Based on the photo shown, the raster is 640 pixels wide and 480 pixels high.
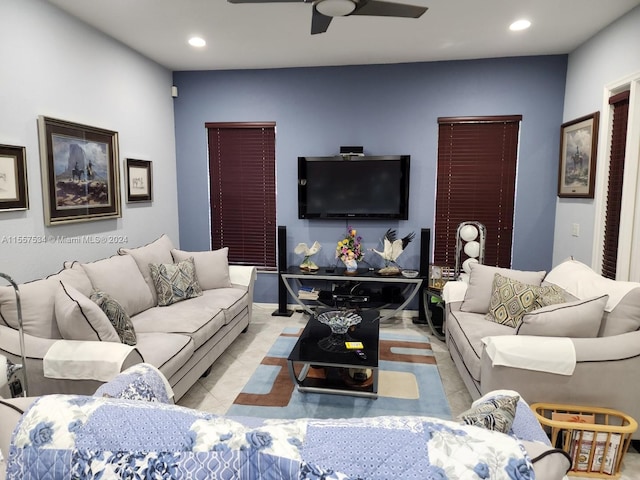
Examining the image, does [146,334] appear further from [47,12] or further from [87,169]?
[47,12]

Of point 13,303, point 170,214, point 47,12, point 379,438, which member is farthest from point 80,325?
point 170,214

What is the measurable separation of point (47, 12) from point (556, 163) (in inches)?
185

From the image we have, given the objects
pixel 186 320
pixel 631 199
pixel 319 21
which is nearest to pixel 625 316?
pixel 631 199

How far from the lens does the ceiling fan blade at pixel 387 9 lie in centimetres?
235

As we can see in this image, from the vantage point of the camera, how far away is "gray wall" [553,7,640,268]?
9.91 ft

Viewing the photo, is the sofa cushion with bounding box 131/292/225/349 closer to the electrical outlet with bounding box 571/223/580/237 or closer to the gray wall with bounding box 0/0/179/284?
the gray wall with bounding box 0/0/179/284

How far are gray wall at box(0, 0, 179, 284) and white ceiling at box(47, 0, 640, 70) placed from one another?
0.71ft

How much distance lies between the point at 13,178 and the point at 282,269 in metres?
2.56

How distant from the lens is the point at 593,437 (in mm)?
1995

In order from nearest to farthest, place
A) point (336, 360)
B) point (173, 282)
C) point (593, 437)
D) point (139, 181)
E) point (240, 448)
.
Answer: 1. point (240, 448)
2. point (593, 437)
3. point (336, 360)
4. point (173, 282)
5. point (139, 181)

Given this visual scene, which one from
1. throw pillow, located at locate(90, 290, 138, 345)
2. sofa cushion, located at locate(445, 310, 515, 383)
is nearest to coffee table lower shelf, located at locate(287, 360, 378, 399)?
sofa cushion, located at locate(445, 310, 515, 383)

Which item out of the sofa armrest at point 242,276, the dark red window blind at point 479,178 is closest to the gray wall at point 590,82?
the dark red window blind at point 479,178

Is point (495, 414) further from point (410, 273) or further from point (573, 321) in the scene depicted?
point (410, 273)

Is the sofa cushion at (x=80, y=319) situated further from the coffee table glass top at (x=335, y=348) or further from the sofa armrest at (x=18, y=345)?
the coffee table glass top at (x=335, y=348)
